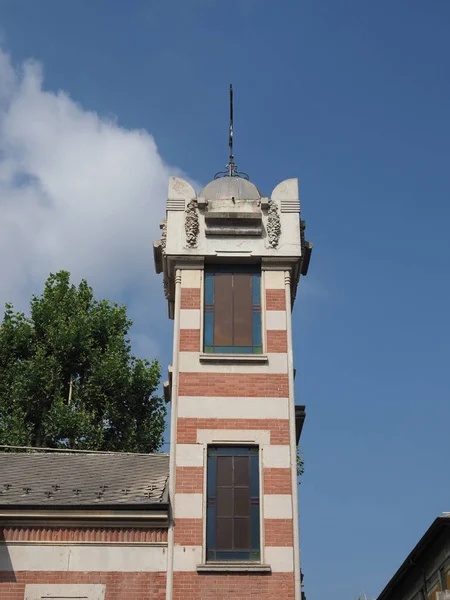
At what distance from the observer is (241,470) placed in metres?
18.2

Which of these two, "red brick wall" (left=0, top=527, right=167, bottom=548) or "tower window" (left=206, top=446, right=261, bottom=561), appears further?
"tower window" (left=206, top=446, right=261, bottom=561)

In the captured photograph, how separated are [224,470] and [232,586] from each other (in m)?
2.47

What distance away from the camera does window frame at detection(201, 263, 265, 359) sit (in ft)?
64.6

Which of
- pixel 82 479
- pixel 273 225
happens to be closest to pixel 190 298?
pixel 273 225

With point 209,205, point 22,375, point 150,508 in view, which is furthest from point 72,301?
point 150,508

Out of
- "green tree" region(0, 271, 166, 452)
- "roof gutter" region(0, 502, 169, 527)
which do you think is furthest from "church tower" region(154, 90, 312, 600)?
"green tree" region(0, 271, 166, 452)

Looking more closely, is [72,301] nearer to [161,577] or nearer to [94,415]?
[94,415]

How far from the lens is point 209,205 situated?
69.5 feet

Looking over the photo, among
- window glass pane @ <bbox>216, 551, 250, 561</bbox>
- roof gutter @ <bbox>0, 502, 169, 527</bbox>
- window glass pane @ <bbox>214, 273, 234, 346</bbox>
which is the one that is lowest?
window glass pane @ <bbox>216, 551, 250, 561</bbox>

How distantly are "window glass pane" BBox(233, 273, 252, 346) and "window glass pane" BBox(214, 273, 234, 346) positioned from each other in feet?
0.33

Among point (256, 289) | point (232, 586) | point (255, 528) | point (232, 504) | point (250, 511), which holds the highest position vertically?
point (256, 289)

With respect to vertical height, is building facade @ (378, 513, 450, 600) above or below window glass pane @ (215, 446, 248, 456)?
below

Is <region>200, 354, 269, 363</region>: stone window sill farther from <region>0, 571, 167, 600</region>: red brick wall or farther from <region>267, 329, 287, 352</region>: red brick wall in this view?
<region>0, 571, 167, 600</region>: red brick wall

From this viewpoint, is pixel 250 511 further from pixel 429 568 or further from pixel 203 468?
pixel 429 568
